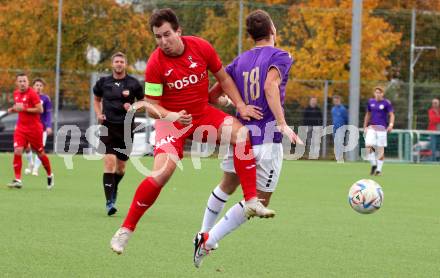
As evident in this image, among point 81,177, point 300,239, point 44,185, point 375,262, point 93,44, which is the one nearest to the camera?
point 375,262

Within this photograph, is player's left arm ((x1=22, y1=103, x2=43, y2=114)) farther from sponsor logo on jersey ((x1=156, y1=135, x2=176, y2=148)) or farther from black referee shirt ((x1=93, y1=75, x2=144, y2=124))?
sponsor logo on jersey ((x1=156, y1=135, x2=176, y2=148))

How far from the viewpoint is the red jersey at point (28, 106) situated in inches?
649

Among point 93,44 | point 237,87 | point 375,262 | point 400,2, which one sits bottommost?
point 375,262

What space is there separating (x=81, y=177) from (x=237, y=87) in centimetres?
1185

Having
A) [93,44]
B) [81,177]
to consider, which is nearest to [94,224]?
[81,177]

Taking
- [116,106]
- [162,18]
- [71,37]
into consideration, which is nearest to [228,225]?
[162,18]

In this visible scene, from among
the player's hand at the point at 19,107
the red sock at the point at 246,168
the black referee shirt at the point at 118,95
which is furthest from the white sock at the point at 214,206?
the player's hand at the point at 19,107

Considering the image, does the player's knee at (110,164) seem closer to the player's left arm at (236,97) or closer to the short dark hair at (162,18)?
the player's left arm at (236,97)

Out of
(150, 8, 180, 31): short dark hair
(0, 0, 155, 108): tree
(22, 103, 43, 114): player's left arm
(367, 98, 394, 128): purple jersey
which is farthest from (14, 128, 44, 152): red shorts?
(0, 0, 155, 108): tree

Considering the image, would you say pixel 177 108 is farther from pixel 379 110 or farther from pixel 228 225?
pixel 379 110

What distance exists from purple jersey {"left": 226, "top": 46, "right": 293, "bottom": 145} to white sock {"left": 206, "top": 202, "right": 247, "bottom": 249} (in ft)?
2.05

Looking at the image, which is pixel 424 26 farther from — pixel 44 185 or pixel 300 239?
pixel 300 239

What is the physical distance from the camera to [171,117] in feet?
26.2

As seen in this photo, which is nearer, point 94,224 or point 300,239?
point 300,239
